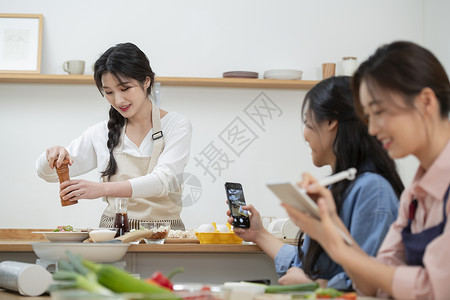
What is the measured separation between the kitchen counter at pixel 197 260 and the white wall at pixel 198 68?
75.7 inches

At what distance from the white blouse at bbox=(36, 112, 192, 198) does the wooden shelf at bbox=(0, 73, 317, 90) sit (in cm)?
114

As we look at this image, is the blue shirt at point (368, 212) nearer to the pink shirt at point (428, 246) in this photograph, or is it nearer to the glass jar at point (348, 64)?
the pink shirt at point (428, 246)

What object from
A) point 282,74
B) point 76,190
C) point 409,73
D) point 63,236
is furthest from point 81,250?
point 282,74

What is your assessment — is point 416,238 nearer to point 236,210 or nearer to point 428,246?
point 428,246

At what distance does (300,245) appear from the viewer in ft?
6.15

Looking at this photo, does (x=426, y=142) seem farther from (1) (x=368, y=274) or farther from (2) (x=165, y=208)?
(2) (x=165, y=208)

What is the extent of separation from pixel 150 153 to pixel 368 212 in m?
1.49

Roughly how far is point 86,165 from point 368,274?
6.70ft

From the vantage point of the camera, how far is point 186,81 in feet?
13.3

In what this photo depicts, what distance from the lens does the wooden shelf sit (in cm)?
396

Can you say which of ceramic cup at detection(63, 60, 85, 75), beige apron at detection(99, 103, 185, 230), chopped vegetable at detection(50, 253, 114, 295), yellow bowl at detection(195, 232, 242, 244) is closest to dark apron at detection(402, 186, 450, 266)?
chopped vegetable at detection(50, 253, 114, 295)

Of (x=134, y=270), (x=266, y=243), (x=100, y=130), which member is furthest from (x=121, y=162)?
(x=266, y=243)

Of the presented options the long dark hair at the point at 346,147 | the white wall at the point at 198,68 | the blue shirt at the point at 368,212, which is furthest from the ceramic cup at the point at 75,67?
the blue shirt at the point at 368,212

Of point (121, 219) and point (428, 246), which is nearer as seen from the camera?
point (428, 246)
